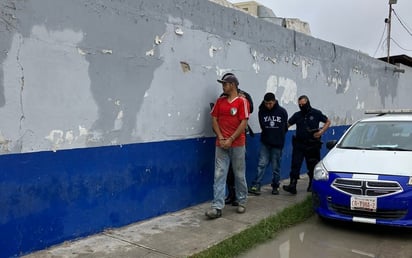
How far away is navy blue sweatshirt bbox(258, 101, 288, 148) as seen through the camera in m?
6.85

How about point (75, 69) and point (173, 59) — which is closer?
point (75, 69)

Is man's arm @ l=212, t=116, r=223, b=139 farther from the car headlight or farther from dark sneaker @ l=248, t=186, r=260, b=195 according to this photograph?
dark sneaker @ l=248, t=186, r=260, b=195

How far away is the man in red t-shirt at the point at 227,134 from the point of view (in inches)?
220

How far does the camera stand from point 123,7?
16.2 feet

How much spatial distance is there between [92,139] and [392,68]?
498 inches

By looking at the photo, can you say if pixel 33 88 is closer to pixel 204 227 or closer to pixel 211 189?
pixel 204 227

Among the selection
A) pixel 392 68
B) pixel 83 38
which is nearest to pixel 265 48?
pixel 83 38

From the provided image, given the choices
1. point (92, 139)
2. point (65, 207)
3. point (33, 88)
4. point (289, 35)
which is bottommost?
point (65, 207)

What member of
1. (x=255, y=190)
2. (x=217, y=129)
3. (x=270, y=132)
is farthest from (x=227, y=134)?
(x=255, y=190)

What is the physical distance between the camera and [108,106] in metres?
4.84

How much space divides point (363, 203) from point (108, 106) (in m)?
3.17

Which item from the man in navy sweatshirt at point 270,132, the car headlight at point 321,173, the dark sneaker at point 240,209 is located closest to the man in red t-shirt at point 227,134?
the dark sneaker at point 240,209

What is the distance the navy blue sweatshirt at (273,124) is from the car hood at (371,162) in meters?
1.12

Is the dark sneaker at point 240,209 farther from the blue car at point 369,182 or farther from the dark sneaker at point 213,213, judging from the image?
the blue car at point 369,182
